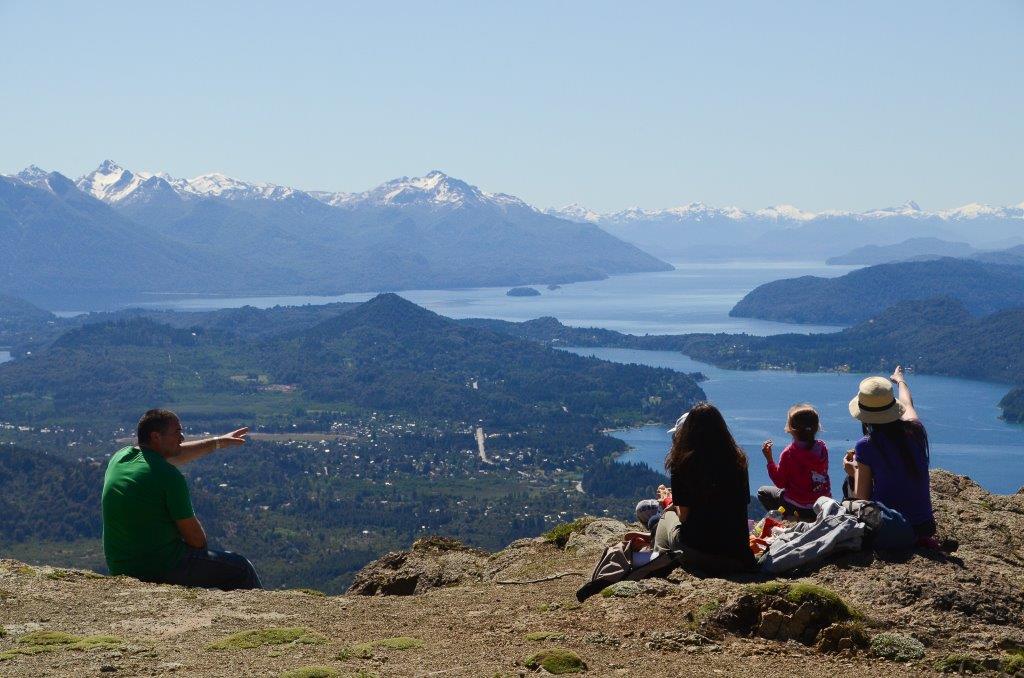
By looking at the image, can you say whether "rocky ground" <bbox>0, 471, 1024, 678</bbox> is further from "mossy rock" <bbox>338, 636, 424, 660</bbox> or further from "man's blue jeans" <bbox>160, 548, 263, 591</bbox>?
"man's blue jeans" <bbox>160, 548, 263, 591</bbox>

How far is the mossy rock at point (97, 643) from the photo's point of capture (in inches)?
361

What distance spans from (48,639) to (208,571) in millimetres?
2598

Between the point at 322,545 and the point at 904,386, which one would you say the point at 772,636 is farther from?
the point at 322,545

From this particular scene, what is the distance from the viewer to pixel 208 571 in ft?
39.4

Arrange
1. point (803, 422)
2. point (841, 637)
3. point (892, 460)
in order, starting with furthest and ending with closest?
point (803, 422) < point (892, 460) < point (841, 637)

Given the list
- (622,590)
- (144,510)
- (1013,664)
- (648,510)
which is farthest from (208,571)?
(1013,664)

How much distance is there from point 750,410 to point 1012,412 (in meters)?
44.5

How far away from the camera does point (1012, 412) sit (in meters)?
166

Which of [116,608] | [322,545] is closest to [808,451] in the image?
[116,608]

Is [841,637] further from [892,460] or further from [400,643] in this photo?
[400,643]

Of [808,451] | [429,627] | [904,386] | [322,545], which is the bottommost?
[322,545]

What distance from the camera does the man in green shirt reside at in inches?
451

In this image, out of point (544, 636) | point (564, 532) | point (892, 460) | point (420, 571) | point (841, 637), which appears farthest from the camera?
point (564, 532)

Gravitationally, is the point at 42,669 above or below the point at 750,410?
above
